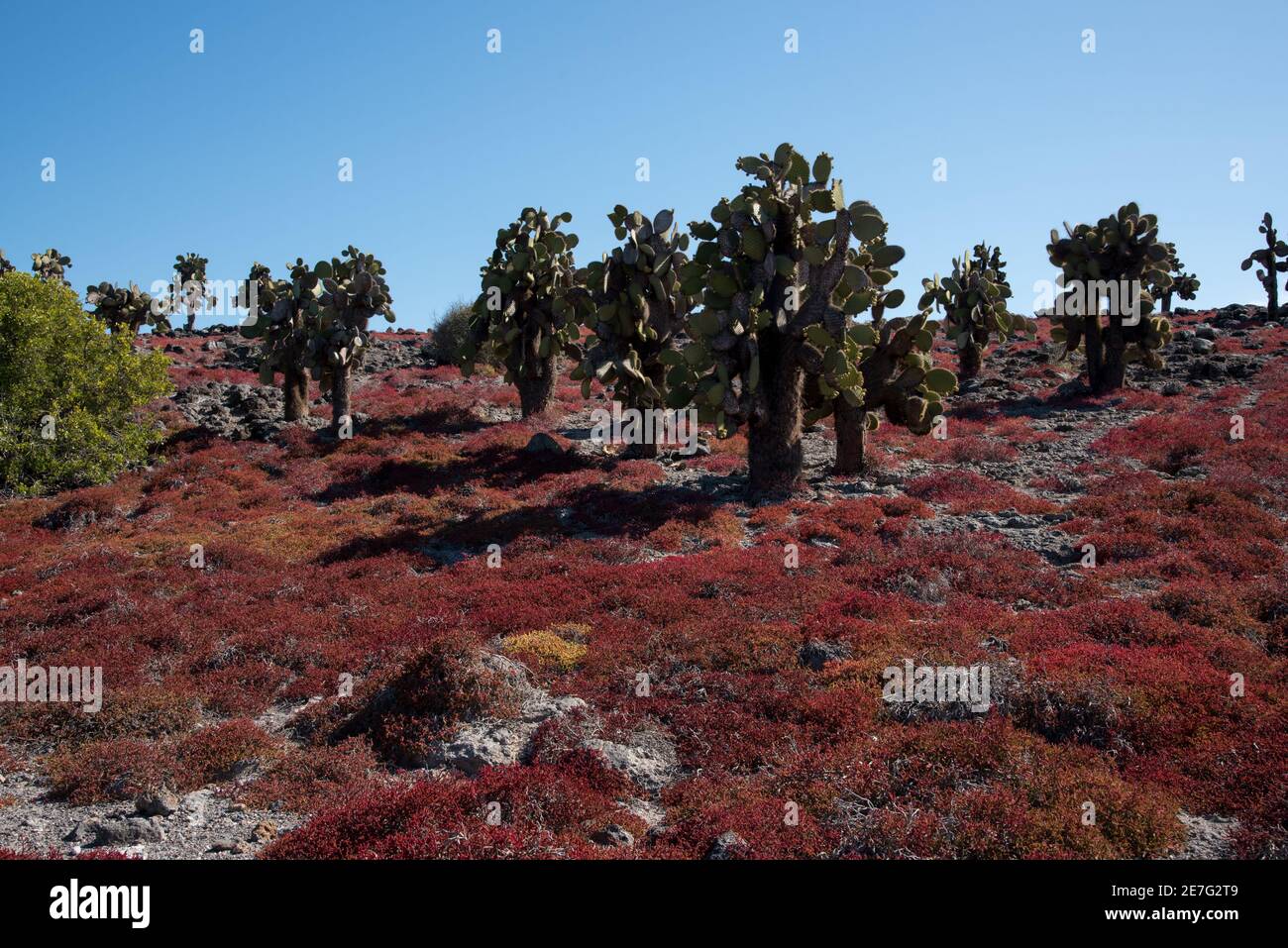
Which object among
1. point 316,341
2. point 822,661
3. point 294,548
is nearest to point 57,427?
point 316,341

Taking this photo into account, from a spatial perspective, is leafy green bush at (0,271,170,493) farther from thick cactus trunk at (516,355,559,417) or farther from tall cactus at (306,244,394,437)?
thick cactus trunk at (516,355,559,417)

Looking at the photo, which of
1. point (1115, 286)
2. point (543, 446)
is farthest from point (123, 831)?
point (1115, 286)

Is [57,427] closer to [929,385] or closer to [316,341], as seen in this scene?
[316,341]

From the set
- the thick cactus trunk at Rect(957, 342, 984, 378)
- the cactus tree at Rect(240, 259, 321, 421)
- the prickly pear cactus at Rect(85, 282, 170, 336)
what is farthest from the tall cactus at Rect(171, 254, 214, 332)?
the thick cactus trunk at Rect(957, 342, 984, 378)

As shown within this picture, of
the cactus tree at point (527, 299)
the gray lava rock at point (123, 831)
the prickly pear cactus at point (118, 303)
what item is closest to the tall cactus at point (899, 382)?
the cactus tree at point (527, 299)

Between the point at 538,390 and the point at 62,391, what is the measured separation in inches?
679

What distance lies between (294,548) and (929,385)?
18.5 meters

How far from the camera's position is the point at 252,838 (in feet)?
25.7

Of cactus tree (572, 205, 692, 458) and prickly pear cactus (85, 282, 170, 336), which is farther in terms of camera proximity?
prickly pear cactus (85, 282, 170, 336)

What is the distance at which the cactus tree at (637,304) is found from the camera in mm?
27750

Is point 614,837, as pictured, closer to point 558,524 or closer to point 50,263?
point 558,524

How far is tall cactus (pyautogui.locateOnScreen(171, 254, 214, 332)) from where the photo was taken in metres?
69.9

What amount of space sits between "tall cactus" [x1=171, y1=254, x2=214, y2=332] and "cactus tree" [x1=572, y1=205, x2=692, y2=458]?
174 ft
